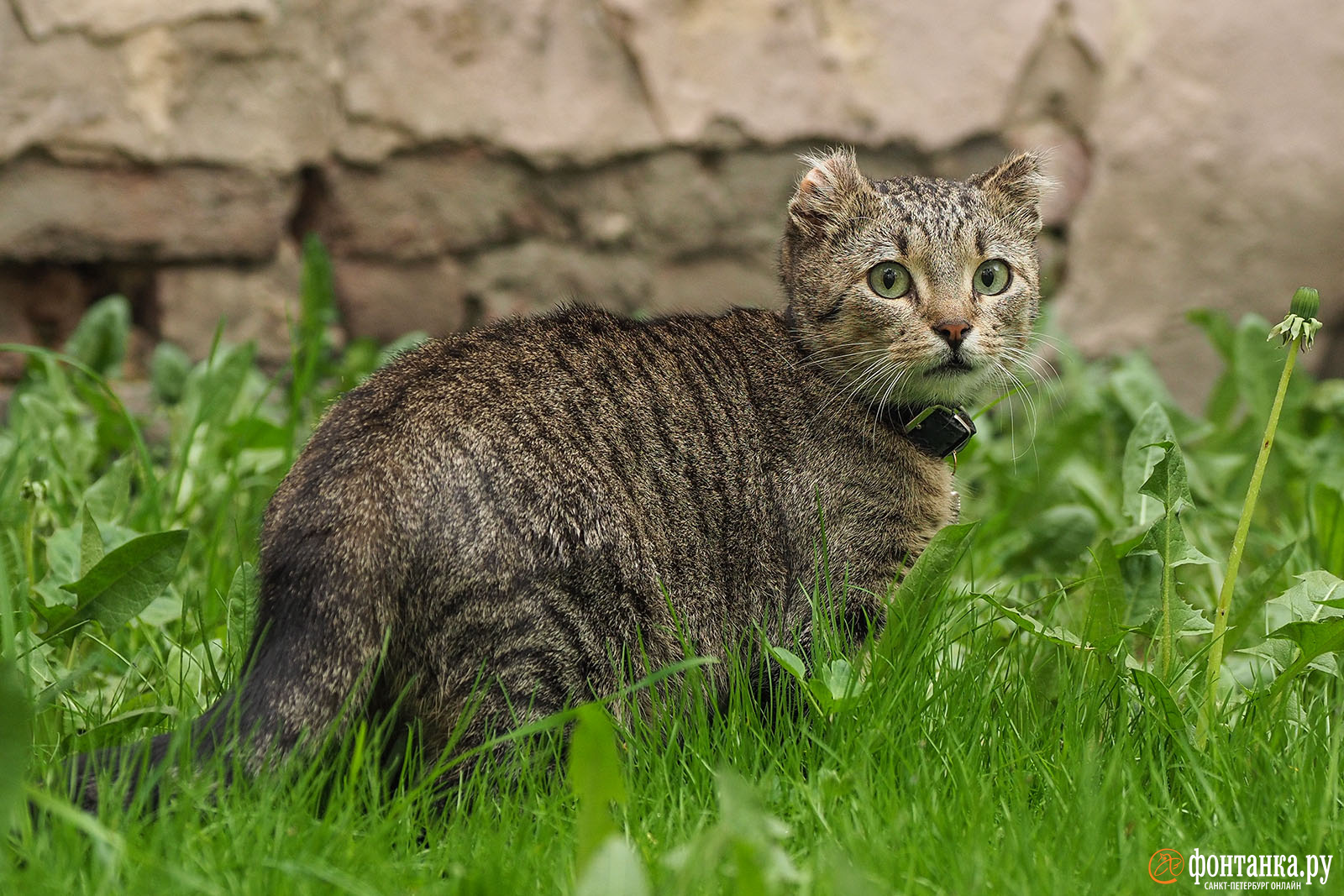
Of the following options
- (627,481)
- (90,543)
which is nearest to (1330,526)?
(627,481)

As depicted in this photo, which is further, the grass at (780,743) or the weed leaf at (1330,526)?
the weed leaf at (1330,526)

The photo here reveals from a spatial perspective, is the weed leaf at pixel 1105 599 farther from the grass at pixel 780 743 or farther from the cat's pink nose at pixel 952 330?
the cat's pink nose at pixel 952 330

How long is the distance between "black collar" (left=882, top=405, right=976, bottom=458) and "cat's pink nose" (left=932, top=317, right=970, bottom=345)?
0.66 feet

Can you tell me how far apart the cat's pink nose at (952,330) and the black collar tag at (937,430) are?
20 centimetres

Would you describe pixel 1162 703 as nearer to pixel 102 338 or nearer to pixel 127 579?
pixel 127 579

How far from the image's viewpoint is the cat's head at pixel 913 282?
292 centimetres

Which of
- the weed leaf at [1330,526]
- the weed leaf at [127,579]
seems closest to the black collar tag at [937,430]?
the weed leaf at [1330,526]

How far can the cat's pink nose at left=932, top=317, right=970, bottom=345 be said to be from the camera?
2865 millimetres

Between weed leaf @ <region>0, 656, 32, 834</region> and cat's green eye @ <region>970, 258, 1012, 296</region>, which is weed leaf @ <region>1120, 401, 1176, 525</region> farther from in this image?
weed leaf @ <region>0, 656, 32, 834</region>

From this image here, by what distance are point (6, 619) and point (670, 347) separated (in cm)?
153

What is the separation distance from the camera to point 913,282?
9.89 feet

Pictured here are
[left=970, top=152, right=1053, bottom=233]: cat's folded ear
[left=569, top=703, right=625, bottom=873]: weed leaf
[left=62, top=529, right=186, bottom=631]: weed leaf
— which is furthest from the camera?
[left=970, top=152, right=1053, bottom=233]: cat's folded ear

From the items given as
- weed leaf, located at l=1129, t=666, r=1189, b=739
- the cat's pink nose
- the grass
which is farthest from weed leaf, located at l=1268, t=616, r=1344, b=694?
the cat's pink nose

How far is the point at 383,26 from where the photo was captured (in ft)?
→ 15.5
